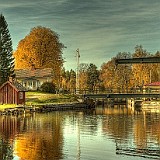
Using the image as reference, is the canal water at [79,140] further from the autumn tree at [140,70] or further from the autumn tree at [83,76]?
the autumn tree at [83,76]

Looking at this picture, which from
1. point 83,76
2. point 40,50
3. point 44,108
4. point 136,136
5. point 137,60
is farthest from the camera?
point 83,76

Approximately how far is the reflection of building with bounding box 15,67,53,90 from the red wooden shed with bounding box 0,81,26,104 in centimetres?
2014

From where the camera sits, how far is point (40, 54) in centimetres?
11012

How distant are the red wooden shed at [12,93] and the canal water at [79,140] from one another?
993 inches

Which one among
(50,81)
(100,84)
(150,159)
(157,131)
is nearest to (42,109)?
(50,81)

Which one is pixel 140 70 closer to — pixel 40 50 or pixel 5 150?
pixel 40 50

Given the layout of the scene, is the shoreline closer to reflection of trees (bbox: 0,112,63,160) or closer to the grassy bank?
the grassy bank

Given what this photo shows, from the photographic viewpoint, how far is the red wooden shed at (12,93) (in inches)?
3339

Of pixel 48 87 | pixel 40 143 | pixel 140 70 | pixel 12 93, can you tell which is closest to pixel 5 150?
pixel 40 143

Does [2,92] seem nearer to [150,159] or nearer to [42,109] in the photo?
[42,109]

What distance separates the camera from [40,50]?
109375 mm

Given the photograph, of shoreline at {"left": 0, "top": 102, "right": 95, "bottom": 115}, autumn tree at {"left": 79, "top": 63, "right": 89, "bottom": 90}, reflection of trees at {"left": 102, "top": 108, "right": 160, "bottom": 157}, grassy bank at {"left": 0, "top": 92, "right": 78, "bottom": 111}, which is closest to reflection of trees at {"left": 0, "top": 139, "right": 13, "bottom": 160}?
reflection of trees at {"left": 102, "top": 108, "right": 160, "bottom": 157}

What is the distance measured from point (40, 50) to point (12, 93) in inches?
1037

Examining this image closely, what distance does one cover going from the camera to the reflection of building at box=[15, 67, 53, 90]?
10669 cm
